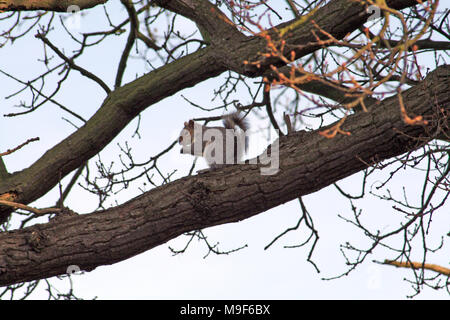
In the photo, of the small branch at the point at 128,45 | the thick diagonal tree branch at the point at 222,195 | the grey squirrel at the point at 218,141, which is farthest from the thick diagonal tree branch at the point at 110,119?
the thick diagonal tree branch at the point at 222,195

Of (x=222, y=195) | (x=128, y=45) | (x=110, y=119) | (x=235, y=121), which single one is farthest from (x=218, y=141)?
(x=128, y=45)

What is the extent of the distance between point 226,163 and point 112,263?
47.9 inches

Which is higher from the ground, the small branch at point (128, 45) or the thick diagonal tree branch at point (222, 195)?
the small branch at point (128, 45)

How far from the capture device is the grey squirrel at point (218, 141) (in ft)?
13.3

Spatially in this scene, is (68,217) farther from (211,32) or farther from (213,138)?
(211,32)

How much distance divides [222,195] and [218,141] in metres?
1.08

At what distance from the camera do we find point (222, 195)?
3162 millimetres

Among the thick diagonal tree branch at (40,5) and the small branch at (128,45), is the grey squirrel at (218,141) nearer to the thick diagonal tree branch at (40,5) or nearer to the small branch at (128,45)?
the small branch at (128,45)

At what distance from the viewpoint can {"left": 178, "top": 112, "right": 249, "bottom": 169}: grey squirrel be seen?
4.05 m

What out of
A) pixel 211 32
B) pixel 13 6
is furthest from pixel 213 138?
pixel 13 6

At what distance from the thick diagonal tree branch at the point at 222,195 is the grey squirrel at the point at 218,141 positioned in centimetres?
76

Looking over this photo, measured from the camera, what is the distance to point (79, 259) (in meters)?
3.26

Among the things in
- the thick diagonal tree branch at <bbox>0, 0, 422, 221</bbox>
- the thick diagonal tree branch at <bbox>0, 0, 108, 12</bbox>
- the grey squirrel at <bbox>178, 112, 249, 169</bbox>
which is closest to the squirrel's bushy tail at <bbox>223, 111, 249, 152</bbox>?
the grey squirrel at <bbox>178, 112, 249, 169</bbox>

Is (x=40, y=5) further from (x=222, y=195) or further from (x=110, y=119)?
(x=222, y=195)
